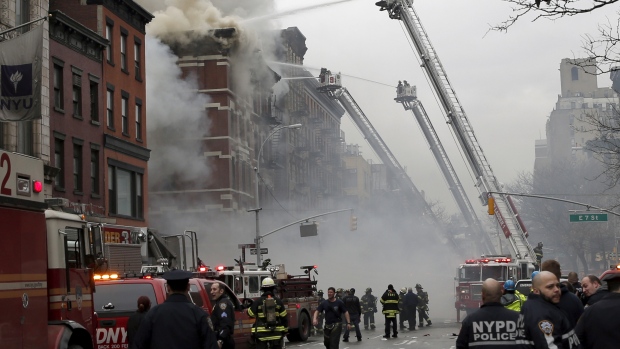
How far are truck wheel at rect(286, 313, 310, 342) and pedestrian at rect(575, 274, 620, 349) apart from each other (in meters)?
21.6

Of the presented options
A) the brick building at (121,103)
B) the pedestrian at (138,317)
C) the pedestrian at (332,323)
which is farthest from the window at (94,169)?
the pedestrian at (138,317)

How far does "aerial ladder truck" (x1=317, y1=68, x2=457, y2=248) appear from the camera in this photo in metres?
76.2

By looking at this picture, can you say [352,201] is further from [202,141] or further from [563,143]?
[563,143]

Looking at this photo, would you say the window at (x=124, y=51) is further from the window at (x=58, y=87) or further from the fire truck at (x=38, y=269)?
the fire truck at (x=38, y=269)

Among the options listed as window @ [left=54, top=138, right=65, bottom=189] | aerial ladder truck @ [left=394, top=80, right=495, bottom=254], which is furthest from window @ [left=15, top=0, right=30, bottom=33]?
aerial ladder truck @ [left=394, top=80, right=495, bottom=254]

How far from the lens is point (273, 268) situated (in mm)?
32812

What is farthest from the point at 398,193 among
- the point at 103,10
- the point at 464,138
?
the point at 103,10

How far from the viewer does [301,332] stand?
29141 mm

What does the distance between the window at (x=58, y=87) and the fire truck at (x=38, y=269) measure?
20.3m

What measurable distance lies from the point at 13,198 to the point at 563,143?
152m

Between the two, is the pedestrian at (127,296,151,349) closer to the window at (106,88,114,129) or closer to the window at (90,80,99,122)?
the window at (90,80,99,122)

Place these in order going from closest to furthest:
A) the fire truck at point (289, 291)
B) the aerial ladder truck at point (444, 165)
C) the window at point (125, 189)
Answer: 1. the fire truck at point (289, 291)
2. the window at point (125, 189)
3. the aerial ladder truck at point (444, 165)

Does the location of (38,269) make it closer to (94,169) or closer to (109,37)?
(94,169)

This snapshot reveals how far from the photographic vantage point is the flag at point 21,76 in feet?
64.1
